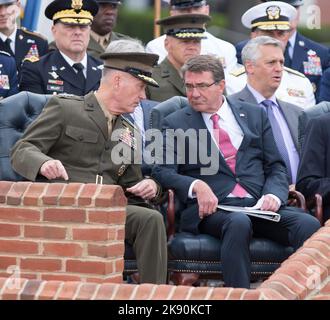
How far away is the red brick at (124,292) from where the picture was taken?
224 inches

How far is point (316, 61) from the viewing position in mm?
10359

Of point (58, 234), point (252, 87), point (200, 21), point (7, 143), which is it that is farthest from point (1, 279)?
point (200, 21)

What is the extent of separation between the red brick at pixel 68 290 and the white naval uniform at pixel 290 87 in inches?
160

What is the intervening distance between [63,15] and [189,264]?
2811 mm

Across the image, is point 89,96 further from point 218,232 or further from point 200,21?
point 200,21

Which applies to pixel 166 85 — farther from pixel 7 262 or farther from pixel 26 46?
pixel 7 262

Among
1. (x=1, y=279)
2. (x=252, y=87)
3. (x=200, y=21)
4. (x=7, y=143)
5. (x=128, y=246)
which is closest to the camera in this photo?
(x=1, y=279)

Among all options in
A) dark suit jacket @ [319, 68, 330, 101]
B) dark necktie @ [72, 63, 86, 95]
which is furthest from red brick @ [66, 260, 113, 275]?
dark suit jacket @ [319, 68, 330, 101]

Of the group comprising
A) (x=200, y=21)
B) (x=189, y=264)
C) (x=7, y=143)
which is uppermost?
(x=200, y=21)

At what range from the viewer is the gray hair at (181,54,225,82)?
7.94 m

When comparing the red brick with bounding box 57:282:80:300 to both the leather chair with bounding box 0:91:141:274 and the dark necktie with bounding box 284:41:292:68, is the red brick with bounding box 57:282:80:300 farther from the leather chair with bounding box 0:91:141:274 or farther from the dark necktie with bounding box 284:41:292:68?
the dark necktie with bounding box 284:41:292:68

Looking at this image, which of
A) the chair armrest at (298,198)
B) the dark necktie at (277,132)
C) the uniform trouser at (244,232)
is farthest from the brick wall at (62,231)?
the dark necktie at (277,132)

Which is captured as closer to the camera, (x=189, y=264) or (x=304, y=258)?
(x=304, y=258)

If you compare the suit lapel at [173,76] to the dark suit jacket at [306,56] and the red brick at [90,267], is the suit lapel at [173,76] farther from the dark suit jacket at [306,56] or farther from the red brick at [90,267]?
the red brick at [90,267]
